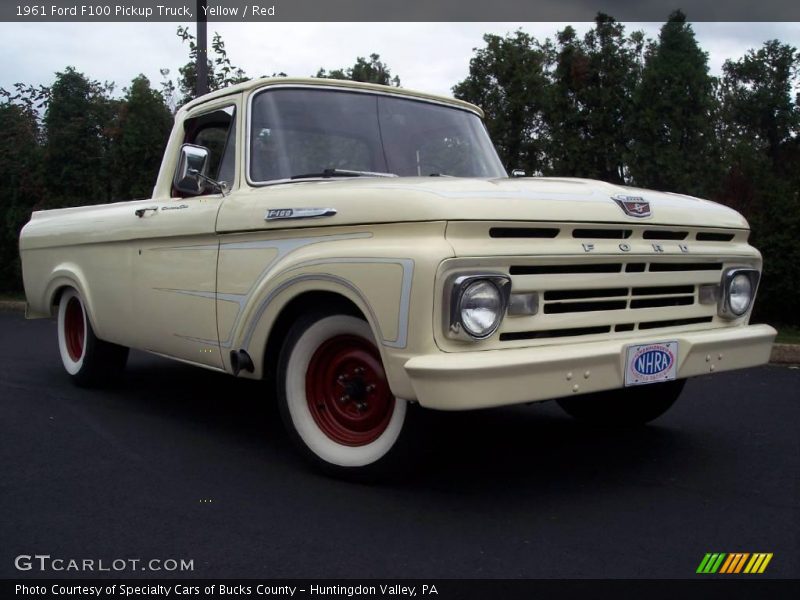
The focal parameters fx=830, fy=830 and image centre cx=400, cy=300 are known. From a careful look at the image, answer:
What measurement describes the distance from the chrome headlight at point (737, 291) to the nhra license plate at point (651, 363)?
0.60 m

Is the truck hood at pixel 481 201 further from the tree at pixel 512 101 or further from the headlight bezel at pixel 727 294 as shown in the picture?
the tree at pixel 512 101

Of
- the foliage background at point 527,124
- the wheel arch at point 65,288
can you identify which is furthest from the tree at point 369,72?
the wheel arch at point 65,288

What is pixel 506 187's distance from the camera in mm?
3514

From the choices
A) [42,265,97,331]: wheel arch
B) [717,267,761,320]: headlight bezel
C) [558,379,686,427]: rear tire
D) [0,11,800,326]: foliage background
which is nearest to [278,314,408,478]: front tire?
[558,379,686,427]: rear tire

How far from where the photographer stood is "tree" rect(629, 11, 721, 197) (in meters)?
13.2

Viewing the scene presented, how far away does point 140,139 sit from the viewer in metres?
12.5

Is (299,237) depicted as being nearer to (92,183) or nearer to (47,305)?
(47,305)

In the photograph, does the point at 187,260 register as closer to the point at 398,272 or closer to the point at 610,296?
the point at 398,272

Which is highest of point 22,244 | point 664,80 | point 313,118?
point 664,80

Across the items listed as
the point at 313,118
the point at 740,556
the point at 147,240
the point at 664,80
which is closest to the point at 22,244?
the point at 147,240

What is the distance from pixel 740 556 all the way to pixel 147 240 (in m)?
3.65

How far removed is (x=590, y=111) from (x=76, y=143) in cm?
852

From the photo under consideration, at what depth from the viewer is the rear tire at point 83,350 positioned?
596cm

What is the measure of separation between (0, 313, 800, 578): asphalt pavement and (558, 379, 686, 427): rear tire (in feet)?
0.35
